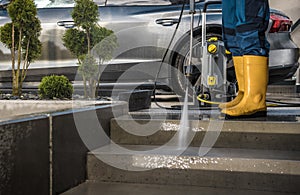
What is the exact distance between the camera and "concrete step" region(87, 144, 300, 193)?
1.44 meters

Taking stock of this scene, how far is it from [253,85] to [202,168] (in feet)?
1.95

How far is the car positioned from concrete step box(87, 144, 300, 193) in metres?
2.26

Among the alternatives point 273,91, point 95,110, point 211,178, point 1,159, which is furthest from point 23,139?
point 273,91

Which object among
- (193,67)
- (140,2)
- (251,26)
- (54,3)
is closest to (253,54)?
(251,26)

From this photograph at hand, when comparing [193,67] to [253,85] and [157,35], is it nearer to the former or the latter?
[157,35]

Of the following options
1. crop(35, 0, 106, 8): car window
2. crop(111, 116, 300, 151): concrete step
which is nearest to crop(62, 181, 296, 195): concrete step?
crop(111, 116, 300, 151): concrete step

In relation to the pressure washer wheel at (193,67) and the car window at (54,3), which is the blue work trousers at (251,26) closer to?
the pressure washer wheel at (193,67)

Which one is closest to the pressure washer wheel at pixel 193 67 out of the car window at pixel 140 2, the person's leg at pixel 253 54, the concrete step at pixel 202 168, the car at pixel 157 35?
the car at pixel 157 35

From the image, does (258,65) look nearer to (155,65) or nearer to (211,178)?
(211,178)

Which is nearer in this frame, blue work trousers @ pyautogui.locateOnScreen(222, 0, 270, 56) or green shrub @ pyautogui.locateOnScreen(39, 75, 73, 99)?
blue work trousers @ pyautogui.locateOnScreen(222, 0, 270, 56)

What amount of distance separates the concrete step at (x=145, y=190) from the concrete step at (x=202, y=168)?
26mm

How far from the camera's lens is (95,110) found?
5.62ft

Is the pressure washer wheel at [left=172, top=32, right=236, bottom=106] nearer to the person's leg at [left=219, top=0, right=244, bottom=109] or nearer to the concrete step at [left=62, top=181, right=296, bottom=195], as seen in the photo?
the person's leg at [left=219, top=0, right=244, bottom=109]

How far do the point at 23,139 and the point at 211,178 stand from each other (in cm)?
73
